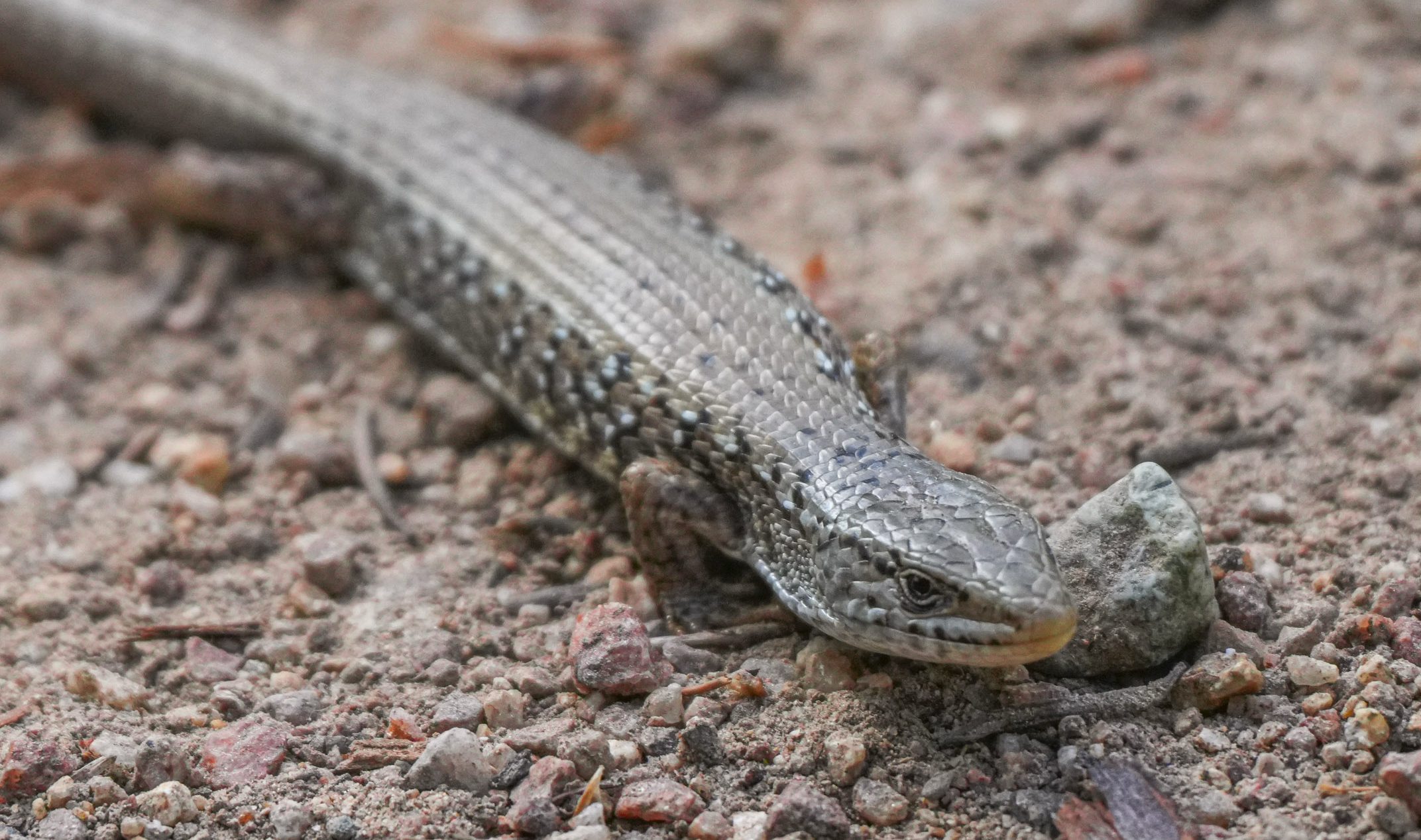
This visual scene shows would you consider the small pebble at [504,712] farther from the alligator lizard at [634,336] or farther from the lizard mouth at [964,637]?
the lizard mouth at [964,637]

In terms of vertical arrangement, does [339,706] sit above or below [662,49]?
below

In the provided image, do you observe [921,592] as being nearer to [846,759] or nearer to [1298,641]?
[846,759]

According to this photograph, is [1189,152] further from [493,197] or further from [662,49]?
[493,197]

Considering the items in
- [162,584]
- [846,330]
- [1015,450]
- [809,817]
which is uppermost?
[846,330]

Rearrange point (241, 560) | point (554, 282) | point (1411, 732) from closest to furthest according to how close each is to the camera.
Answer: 1. point (1411, 732)
2. point (241, 560)
3. point (554, 282)

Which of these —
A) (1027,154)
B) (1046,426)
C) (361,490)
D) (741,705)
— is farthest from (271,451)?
(1027,154)

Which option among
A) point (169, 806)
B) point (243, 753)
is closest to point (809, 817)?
point (243, 753)

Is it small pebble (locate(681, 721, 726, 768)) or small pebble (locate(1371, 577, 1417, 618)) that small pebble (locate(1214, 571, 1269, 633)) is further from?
small pebble (locate(681, 721, 726, 768))
